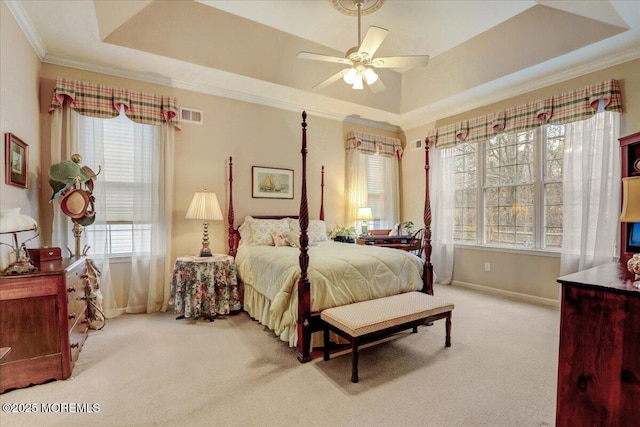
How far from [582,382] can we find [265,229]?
3.33m

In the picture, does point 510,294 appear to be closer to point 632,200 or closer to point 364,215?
point 364,215

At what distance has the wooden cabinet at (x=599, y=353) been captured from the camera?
1.34 m

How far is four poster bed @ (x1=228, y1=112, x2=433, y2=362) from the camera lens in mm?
2539

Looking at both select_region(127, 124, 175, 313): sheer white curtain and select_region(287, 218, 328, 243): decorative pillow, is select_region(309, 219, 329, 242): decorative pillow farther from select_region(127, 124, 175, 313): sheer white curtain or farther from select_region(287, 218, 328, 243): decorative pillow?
select_region(127, 124, 175, 313): sheer white curtain

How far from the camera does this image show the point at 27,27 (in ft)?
9.02

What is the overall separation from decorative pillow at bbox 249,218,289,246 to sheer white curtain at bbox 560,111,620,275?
11.5ft

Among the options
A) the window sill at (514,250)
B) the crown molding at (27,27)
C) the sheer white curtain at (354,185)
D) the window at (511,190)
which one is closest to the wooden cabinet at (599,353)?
the window sill at (514,250)

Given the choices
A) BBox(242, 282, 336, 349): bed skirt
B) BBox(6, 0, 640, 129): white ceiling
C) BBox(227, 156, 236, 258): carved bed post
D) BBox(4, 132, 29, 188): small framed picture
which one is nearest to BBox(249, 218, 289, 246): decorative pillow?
BBox(227, 156, 236, 258): carved bed post

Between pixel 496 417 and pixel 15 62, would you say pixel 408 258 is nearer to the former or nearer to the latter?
A: pixel 496 417

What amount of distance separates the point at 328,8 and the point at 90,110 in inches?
110

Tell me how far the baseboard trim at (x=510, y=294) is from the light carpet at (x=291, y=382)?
0.92m

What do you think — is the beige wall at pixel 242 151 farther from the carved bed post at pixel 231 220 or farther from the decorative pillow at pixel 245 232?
the decorative pillow at pixel 245 232

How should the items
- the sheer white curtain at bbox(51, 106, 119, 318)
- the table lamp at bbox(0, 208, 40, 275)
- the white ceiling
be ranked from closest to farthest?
the table lamp at bbox(0, 208, 40, 275)
the white ceiling
the sheer white curtain at bbox(51, 106, 119, 318)

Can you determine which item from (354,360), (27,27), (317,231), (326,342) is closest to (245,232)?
(317,231)
